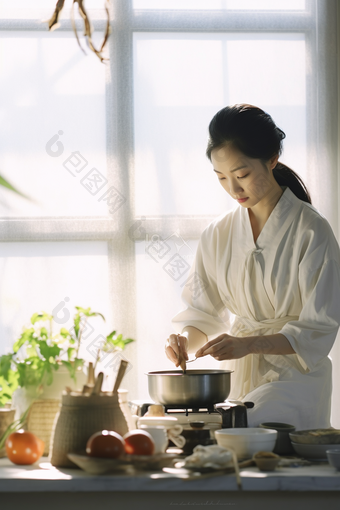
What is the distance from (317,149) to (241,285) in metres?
0.97

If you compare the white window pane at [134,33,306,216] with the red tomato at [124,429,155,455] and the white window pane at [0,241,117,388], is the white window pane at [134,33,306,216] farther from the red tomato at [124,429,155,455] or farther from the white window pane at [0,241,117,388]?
the red tomato at [124,429,155,455]

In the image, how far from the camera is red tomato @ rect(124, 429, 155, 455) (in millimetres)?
1319

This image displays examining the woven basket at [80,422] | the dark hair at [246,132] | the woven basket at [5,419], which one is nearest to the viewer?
the woven basket at [80,422]

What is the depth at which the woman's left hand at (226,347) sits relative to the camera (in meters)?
1.91

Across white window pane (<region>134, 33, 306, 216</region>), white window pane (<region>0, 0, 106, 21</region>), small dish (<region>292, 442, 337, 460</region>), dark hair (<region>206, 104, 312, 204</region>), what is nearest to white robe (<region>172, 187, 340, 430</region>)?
dark hair (<region>206, 104, 312, 204</region>)

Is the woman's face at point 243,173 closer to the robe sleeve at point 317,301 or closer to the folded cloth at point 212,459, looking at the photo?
the robe sleeve at point 317,301

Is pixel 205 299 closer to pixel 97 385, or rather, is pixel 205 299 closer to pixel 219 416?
pixel 219 416

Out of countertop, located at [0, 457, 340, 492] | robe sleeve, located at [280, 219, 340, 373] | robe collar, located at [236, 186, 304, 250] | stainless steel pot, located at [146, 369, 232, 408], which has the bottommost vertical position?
countertop, located at [0, 457, 340, 492]

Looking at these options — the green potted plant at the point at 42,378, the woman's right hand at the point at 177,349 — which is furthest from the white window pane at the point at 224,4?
the green potted plant at the point at 42,378

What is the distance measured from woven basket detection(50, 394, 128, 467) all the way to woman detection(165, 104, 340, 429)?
51 cm

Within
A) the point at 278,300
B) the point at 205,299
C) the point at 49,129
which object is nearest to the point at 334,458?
the point at 278,300

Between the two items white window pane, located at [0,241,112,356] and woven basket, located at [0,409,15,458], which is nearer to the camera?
woven basket, located at [0,409,15,458]

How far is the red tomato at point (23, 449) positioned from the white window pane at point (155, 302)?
4.39 ft

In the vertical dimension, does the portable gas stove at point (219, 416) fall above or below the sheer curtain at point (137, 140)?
below
